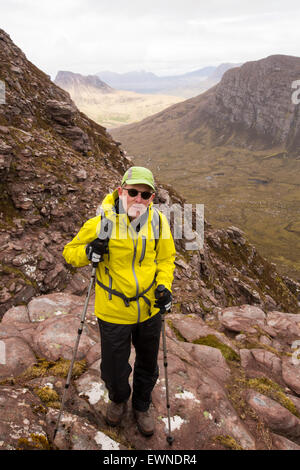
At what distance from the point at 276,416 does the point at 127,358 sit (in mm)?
5375

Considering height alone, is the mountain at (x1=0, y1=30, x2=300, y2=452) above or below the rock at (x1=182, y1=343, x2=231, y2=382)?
above

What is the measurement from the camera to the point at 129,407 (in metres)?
6.63

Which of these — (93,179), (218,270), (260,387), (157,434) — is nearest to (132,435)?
(157,434)

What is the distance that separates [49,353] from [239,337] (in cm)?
1044

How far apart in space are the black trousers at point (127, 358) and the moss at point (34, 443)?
1531mm

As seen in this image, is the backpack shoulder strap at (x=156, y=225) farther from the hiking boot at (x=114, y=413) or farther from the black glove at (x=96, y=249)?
the hiking boot at (x=114, y=413)

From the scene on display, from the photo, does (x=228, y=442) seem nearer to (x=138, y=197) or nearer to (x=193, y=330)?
(x=138, y=197)

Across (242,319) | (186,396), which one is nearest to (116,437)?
(186,396)

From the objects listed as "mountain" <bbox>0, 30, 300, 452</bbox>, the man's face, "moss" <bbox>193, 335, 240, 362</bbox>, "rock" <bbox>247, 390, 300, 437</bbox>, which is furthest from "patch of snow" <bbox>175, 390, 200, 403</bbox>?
the man's face

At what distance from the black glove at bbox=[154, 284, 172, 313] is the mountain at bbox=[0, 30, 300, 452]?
10.1ft

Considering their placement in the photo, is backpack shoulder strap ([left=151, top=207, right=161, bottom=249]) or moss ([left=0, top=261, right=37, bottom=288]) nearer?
backpack shoulder strap ([left=151, top=207, right=161, bottom=249])

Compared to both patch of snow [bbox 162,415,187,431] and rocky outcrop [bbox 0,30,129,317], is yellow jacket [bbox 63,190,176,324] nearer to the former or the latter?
patch of snow [bbox 162,415,187,431]

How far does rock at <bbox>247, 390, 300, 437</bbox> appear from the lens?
24.7 feet

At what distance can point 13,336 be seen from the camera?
9.07m
